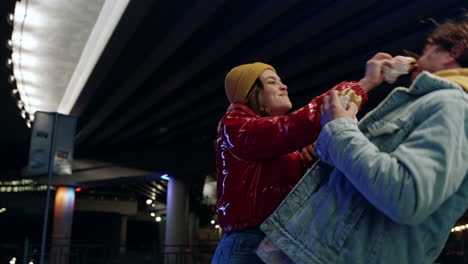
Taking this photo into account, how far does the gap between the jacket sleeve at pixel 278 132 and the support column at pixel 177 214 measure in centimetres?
1735

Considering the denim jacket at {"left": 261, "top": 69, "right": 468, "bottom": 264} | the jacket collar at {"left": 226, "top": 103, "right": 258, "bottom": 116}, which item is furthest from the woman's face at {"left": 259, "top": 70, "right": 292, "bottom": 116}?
the denim jacket at {"left": 261, "top": 69, "right": 468, "bottom": 264}

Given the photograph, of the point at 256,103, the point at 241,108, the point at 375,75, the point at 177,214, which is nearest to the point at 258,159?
the point at 241,108

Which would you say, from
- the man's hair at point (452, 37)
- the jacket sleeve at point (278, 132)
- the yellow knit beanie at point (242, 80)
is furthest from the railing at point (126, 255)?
the man's hair at point (452, 37)

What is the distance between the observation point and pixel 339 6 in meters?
7.09

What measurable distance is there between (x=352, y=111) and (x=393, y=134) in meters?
0.16

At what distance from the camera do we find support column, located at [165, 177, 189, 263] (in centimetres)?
1870

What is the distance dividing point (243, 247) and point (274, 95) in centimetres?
71

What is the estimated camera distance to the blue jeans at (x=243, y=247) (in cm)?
156

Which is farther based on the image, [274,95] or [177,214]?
[177,214]

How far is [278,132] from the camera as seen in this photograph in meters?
1.47

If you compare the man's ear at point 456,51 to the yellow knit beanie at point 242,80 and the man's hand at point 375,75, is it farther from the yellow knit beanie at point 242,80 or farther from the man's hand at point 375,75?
the yellow knit beanie at point 242,80

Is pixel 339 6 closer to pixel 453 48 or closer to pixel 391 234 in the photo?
pixel 453 48

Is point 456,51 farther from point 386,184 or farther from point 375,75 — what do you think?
point 386,184

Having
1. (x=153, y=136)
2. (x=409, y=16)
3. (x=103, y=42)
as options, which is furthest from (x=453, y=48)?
(x=153, y=136)
